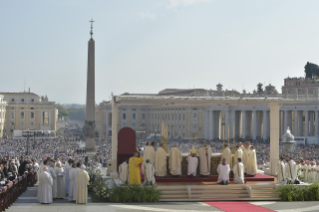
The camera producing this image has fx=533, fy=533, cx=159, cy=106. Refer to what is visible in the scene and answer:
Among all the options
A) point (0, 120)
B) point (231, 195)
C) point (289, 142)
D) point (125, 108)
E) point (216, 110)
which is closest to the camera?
point (231, 195)

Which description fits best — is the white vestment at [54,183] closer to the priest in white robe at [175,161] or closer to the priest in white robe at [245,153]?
the priest in white robe at [175,161]

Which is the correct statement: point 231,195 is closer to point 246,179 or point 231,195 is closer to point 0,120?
point 246,179

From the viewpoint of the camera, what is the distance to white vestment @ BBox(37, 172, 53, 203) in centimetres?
1844

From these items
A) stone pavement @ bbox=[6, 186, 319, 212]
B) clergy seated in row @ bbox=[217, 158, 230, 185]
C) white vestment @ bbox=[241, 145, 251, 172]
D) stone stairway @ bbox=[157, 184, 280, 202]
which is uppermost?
white vestment @ bbox=[241, 145, 251, 172]

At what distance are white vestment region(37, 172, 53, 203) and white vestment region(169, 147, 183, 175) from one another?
18.7ft

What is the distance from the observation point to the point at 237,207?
18.0m

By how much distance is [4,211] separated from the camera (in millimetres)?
16250

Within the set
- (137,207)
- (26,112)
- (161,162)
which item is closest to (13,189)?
(137,207)

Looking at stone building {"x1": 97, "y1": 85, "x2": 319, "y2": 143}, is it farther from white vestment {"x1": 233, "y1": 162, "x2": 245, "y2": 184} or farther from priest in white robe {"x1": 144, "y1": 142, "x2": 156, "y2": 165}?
white vestment {"x1": 233, "y1": 162, "x2": 245, "y2": 184}

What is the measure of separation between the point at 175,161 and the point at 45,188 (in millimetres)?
6051

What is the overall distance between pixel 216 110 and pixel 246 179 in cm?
6531

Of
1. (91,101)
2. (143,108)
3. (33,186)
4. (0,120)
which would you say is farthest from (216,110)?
(33,186)

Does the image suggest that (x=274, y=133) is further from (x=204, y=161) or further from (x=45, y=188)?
(x=45, y=188)

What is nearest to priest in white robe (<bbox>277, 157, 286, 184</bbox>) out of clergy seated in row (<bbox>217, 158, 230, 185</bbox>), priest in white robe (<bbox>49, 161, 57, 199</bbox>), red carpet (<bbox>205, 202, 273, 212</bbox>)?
clergy seated in row (<bbox>217, 158, 230, 185</bbox>)
